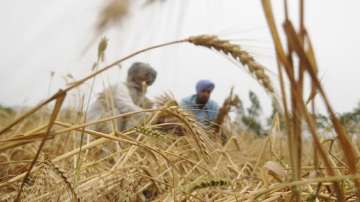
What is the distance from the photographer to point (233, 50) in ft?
2.14

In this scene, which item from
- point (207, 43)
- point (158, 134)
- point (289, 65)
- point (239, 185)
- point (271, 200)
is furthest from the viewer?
point (239, 185)

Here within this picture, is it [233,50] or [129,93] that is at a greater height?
[129,93]

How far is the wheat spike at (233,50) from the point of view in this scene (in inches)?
23.6

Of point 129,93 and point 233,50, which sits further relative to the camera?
point 129,93

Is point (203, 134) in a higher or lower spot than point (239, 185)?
higher

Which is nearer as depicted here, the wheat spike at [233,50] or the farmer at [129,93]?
the wheat spike at [233,50]

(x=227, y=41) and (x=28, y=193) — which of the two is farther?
(x=28, y=193)

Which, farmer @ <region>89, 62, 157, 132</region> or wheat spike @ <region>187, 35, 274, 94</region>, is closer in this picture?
wheat spike @ <region>187, 35, 274, 94</region>

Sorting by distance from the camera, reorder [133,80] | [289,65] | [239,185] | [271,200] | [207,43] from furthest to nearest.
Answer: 1. [133,80]
2. [239,185]
3. [271,200]
4. [207,43]
5. [289,65]

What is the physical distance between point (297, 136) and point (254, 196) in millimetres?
179

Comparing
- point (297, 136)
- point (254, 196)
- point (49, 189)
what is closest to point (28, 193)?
point (49, 189)

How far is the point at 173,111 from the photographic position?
0.88m

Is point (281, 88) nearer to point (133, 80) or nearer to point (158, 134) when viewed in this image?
point (158, 134)

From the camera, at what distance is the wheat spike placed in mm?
601
